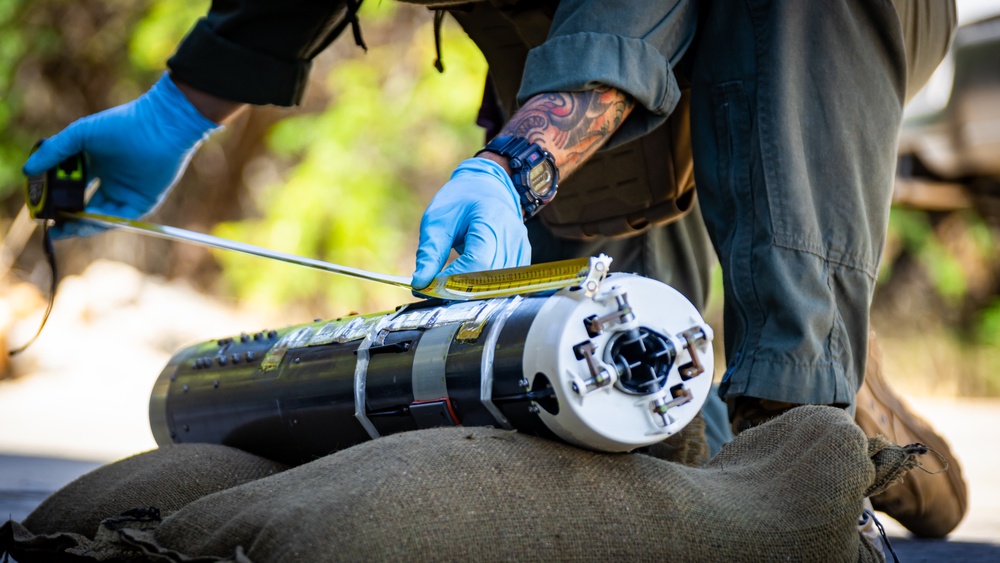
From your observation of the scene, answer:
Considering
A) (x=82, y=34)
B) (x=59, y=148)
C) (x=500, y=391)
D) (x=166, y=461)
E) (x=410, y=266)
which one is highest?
(x=82, y=34)

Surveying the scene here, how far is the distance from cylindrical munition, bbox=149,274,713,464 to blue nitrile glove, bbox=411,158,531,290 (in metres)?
0.06

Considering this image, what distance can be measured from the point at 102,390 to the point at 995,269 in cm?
510

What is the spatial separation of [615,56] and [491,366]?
46 cm

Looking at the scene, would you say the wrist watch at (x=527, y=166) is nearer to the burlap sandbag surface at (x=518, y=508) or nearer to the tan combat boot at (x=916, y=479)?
the burlap sandbag surface at (x=518, y=508)

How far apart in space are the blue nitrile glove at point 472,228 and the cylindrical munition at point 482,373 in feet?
0.19

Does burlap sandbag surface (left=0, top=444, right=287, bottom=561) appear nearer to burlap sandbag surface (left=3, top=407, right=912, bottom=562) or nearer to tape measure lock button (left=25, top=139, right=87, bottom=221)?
burlap sandbag surface (left=3, top=407, right=912, bottom=562)

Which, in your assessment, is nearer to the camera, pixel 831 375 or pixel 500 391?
pixel 500 391

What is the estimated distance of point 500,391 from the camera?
109 centimetres

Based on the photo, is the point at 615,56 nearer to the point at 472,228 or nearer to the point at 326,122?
the point at 472,228

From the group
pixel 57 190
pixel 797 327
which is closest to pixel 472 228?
pixel 797 327

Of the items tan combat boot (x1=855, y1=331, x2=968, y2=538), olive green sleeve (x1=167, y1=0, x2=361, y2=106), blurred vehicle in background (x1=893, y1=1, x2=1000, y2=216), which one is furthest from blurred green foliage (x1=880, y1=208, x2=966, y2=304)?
olive green sleeve (x1=167, y1=0, x2=361, y2=106)

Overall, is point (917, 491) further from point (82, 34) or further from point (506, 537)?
point (82, 34)

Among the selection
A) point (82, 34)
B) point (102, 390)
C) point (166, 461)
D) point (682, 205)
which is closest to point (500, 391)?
point (166, 461)

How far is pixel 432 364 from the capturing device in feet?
3.88
